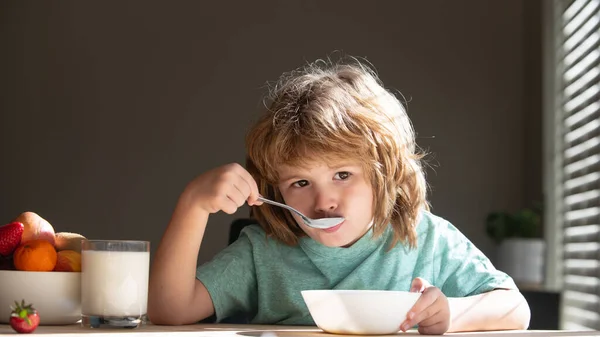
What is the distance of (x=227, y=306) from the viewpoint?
129 cm

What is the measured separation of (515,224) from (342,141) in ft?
8.95

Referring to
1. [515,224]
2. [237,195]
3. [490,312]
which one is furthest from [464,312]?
[515,224]

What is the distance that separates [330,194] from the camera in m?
1.16

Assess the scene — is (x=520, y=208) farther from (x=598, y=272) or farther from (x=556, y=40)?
(x=598, y=272)

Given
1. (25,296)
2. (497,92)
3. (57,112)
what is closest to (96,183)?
(57,112)

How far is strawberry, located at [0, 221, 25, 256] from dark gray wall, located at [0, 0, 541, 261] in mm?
3144

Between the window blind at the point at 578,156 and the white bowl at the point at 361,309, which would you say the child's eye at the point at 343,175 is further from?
the window blind at the point at 578,156

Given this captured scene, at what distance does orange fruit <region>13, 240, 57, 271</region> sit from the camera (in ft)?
3.04

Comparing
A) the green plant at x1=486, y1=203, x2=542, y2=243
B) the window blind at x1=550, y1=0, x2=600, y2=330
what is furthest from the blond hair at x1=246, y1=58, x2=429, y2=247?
the green plant at x1=486, y1=203, x2=542, y2=243

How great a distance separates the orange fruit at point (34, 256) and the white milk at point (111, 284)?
5 cm

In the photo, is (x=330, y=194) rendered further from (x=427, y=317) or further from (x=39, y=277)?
(x=39, y=277)

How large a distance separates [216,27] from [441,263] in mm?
3087

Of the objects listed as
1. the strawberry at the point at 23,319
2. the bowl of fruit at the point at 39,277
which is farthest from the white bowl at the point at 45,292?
the strawberry at the point at 23,319

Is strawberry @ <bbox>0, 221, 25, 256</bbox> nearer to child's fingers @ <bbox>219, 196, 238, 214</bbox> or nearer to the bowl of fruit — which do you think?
the bowl of fruit
